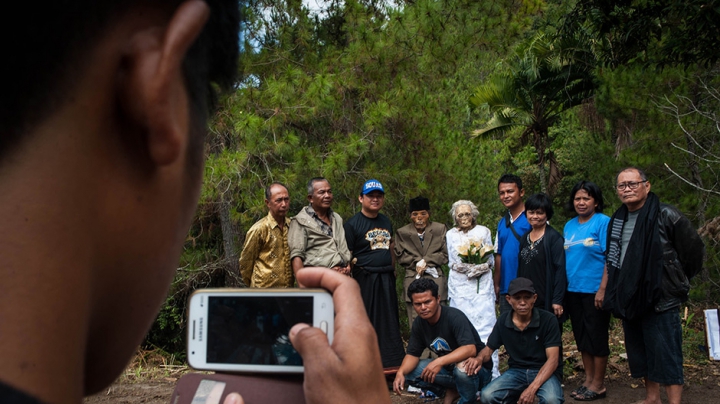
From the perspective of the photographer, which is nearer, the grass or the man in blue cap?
the man in blue cap

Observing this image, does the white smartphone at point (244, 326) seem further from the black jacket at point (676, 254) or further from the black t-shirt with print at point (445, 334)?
the black jacket at point (676, 254)

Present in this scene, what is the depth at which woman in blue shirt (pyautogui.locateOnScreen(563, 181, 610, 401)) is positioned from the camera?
5371mm

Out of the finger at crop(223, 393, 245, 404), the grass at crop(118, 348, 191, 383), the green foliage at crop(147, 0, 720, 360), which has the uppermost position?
the green foliage at crop(147, 0, 720, 360)

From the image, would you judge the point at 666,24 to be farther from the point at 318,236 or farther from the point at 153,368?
the point at 153,368

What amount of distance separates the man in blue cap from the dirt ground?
0.56 m

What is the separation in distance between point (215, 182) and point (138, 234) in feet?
20.2

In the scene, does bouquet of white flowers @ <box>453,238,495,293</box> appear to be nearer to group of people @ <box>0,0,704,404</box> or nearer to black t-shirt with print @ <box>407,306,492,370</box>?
black t-shirt with print @ <box>407,306,492,370</box>

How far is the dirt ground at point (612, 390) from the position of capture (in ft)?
18.0

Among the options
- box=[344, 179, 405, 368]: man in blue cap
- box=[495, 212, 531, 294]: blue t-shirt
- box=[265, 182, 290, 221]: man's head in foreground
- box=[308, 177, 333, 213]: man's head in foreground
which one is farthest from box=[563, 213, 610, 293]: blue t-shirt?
box=[265, 182, 290, 221]: man's head in foreground

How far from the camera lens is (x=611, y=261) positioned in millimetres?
5059

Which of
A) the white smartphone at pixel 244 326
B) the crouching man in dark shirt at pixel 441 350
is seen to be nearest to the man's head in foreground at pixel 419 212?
the crouching man in dark shirt at pixel 441 350

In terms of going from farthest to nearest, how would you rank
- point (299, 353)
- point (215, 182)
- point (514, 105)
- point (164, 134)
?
point (514, 105)
point (215, 182)
point (299, 353)
point (164, 134)

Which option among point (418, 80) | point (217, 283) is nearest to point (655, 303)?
point (418, 80)

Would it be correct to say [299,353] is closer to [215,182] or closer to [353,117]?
[215,182]
